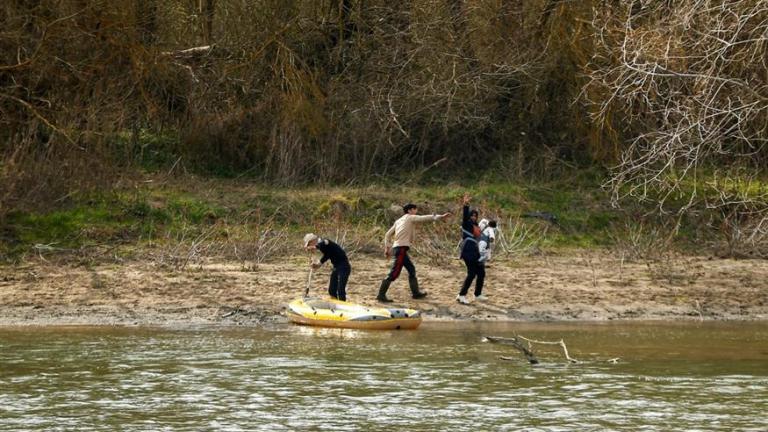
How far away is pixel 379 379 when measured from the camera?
14.7 meters

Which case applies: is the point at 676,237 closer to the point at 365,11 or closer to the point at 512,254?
the point at 512,254

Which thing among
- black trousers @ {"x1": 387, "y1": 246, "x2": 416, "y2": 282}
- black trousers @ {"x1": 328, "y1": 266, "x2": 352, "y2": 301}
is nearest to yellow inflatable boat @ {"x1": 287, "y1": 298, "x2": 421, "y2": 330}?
black trousers @ {"x1": 328, "y1": 266, "x2": 352, "y2": 301}

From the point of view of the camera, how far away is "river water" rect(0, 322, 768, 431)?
12750 mm

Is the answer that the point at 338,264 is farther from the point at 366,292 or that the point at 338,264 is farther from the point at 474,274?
the point at 474,274

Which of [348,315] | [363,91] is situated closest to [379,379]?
[348,315]

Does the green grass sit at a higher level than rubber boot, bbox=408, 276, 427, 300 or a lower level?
higher

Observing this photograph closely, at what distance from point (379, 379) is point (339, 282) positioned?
441cm

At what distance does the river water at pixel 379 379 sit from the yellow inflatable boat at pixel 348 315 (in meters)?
0.14

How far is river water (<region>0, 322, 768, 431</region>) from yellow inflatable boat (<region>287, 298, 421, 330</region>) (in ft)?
0.47

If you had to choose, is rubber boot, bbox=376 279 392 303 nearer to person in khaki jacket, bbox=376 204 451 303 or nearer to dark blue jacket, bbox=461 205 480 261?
person in khaki jacket, bbox=376 204 451 303

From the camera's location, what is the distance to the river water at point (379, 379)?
12.8 metres

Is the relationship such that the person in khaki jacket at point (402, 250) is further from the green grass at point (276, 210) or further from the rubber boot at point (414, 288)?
the green grass at point (276, 210)

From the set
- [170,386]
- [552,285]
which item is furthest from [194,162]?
[170,386]

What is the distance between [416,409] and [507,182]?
14217 millimetres
